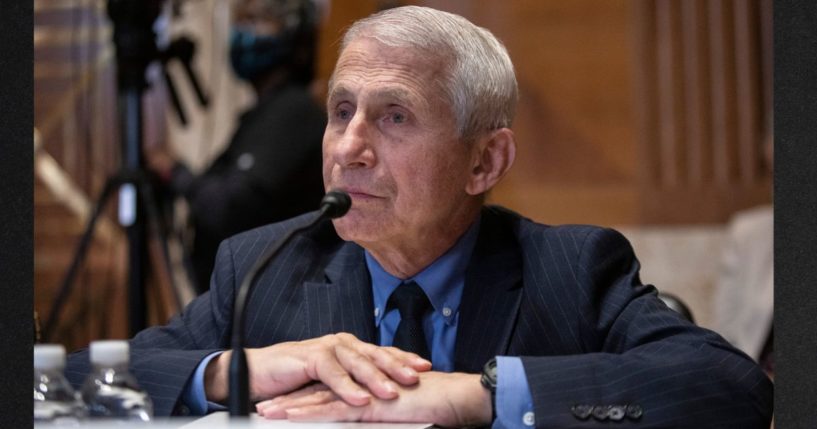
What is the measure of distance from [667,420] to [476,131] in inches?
24.3

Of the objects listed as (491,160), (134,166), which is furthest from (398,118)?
(134,166)

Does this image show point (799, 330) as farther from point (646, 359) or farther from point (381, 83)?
point (381, 83)

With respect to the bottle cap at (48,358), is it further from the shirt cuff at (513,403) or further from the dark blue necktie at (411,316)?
the dark blue necktie at (411,316)

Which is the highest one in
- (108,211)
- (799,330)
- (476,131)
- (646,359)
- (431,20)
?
(431,20)

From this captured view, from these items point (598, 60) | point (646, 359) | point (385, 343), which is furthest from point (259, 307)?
point (598, 60)

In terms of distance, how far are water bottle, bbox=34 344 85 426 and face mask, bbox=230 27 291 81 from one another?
231 cm

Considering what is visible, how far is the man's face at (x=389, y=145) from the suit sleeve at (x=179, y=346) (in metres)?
0.27

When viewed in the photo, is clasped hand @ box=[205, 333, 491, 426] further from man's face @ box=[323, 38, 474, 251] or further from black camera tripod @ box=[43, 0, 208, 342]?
black camera tripod @ box=[43, 0, 208, 342]

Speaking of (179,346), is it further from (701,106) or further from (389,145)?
(701,106)

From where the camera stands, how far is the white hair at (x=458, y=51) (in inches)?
75.4

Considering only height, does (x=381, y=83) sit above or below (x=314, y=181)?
above

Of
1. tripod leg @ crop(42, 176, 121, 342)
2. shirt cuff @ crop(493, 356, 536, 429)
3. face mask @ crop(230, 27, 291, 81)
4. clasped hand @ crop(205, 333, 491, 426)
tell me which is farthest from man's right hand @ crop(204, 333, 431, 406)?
face mask @ crop(230, 27, 291, 81)

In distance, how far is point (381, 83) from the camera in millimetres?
1879

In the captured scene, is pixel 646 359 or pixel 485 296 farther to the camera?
pixel 485 296
